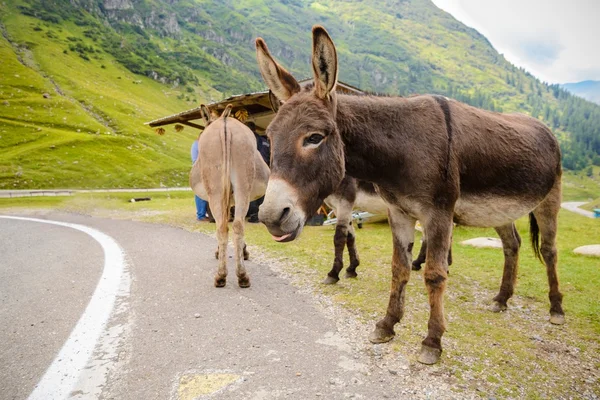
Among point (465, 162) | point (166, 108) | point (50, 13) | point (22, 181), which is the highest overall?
point (50, 13)

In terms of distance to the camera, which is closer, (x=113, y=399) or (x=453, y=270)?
(x=113, y=399)

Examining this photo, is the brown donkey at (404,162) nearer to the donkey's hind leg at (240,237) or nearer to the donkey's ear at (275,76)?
the donkey's ear at (275,76)

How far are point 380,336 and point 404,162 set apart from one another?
1.85 m

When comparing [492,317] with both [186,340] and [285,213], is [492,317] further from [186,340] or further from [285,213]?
[186,340]

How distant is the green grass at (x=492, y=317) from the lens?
3006 millimetres

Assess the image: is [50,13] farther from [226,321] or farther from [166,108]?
[226,321]

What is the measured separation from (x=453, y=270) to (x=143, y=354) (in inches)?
239

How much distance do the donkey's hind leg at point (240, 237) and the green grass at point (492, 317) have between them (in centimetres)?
112

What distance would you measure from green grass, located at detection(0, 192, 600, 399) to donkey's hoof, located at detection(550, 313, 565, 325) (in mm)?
79

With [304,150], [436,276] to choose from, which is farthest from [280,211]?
[436,276]

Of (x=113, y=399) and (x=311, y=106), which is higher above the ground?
(x=311, y=106)

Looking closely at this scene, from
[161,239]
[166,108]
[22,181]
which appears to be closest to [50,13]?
[166,108]

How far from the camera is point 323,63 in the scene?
2.77 metres

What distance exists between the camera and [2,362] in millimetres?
3047
